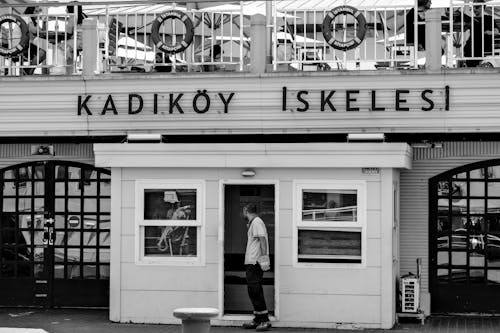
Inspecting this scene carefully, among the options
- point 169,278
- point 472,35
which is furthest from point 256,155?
point 472,35

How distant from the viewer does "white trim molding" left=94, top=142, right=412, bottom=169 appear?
43.1 ft

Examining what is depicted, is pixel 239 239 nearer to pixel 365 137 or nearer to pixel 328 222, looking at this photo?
pixel 328 222

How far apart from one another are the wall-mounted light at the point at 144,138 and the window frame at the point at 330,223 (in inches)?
83.2

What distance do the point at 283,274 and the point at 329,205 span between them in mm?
1170

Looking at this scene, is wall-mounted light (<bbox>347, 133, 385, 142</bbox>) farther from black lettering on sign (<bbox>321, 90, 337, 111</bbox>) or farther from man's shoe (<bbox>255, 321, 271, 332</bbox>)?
man's shoe (<bbox>255, 321, 271, 332</bbox>)

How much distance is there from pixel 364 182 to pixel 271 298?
242 cm

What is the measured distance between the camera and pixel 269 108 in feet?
45.1

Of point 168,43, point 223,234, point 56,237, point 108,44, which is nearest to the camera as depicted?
point 223,234

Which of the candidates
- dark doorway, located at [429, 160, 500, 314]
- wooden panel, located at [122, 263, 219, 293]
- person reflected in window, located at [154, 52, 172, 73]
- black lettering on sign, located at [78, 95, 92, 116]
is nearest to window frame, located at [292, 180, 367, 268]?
wooden panel, located at [122, 263, 219, 293]

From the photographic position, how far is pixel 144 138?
13930 millimetres

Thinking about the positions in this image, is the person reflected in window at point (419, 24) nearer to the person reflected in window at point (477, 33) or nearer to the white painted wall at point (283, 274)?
the person reflected in window at point (477, 33)

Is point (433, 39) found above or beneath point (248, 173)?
above

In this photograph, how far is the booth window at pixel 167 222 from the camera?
13.8 m

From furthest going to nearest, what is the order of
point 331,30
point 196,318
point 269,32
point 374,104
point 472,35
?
1. point 269,32
2. point 374,104
3. point 472,35
4. point 331,30
5. point 196,318
